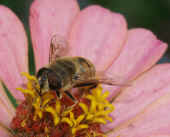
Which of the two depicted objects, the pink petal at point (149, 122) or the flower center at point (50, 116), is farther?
the pink petal at point (149, 122)

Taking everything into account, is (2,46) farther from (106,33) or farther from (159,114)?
(159,114)

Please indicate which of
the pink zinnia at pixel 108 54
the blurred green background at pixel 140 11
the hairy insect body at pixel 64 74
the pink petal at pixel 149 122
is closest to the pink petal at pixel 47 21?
the pink zinnia at pixel 108 54

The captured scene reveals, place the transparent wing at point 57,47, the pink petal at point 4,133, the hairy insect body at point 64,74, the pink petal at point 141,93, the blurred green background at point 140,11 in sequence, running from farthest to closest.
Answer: the blurred green background at point 140,11 < the pink petal at point 141,93 < the transparent wing at point 57,47 < the pink petal at point 4,133 < the hairy insect body at point 64,74

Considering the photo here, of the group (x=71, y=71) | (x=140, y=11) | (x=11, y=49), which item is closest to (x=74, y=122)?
(x=71, y=71)

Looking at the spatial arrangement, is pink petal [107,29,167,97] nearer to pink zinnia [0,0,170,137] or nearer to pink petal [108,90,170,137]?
pink zinnia [0,0,170,137]

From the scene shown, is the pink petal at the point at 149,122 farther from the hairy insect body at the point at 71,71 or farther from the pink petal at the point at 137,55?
the hairy insect body at the point at 71,71

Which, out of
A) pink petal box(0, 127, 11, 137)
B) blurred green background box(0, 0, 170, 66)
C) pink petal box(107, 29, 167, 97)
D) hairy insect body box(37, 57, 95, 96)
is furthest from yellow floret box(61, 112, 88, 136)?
blurred green background box(0, 0, 170, 66)

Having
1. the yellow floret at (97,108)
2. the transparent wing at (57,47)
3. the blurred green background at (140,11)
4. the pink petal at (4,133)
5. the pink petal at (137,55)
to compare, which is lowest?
the blurred green background at (140,11)

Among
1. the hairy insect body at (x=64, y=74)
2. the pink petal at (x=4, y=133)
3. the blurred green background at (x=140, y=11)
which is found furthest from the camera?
the blurred green background at (x=140, y=11)
